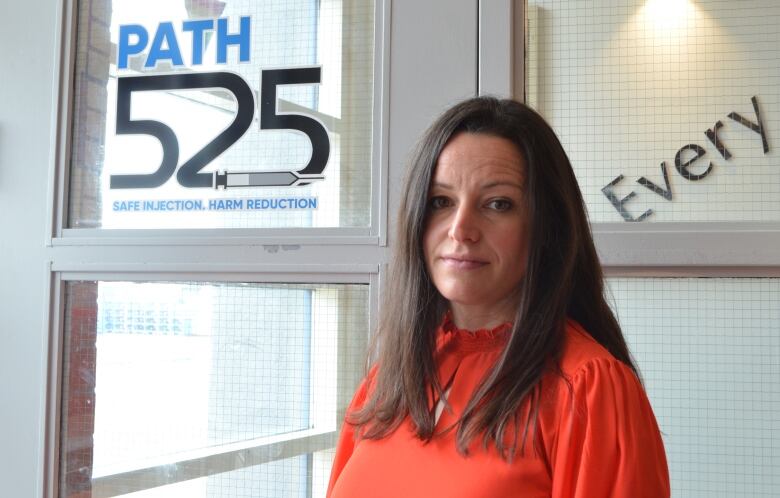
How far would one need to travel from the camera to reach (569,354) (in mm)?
1109

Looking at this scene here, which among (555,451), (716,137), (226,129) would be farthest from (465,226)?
(226,129)

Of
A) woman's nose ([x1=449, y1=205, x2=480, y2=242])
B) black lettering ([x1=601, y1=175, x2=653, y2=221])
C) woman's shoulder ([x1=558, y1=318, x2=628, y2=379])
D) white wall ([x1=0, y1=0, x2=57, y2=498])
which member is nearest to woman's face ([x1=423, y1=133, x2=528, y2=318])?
woman's nose ([x1=449, y1=205, x2=480, y2=242])

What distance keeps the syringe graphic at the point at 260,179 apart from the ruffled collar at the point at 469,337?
490 mm

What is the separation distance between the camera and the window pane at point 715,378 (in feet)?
4.64

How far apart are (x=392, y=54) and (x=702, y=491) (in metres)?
0.92

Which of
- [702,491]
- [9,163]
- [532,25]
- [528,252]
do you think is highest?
[532,25]

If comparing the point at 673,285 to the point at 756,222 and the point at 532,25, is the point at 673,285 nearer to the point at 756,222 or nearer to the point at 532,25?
the point at 756,222

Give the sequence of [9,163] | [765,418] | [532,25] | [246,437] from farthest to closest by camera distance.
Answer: [9,163]
[246,437]
[532,25]
[765,418]

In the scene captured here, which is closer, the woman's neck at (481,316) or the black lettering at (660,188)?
the woman's neck at (481,316)

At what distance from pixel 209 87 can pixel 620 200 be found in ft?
2.65

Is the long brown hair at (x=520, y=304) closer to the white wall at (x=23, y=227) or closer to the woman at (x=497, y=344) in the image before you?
the woman at (x=497, y=344)

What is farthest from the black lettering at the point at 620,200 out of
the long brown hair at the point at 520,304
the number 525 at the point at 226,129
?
the number 525 at the point at 226,129

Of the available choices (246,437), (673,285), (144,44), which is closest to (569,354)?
(673,285)

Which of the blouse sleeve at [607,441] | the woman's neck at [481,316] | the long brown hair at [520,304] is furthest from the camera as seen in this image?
the woman's neck at [481,316]
